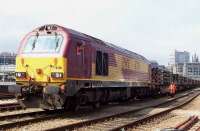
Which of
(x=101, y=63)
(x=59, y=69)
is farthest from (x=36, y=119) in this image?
(x=101, y=63)

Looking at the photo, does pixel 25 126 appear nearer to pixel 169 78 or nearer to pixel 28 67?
pixel 28 67

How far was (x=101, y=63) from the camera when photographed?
2028 cm

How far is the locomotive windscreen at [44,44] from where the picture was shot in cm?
1680

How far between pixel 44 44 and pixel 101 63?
3891mm

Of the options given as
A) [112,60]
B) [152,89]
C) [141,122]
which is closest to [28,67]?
[141,122]

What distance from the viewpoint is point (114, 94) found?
22.9 m

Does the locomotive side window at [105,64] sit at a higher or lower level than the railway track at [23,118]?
higher

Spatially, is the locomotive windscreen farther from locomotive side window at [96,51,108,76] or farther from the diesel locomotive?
locomotive side window at [96,51,108,76]

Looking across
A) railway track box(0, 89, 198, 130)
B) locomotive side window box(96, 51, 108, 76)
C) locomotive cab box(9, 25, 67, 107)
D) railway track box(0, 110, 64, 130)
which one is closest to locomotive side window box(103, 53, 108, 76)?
locomotive side window box(96, 51, 108, 76)

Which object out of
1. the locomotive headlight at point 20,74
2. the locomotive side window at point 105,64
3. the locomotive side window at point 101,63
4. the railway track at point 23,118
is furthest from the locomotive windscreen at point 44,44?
the locomotive side window at point 105,64

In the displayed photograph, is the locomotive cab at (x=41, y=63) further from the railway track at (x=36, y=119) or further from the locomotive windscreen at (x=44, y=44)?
the railway track at (x=36, y=119)

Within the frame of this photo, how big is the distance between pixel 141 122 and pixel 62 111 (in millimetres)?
4058

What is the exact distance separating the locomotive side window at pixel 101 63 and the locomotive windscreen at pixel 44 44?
3181 millimetres

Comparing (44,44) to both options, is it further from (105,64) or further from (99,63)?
(105,64)
